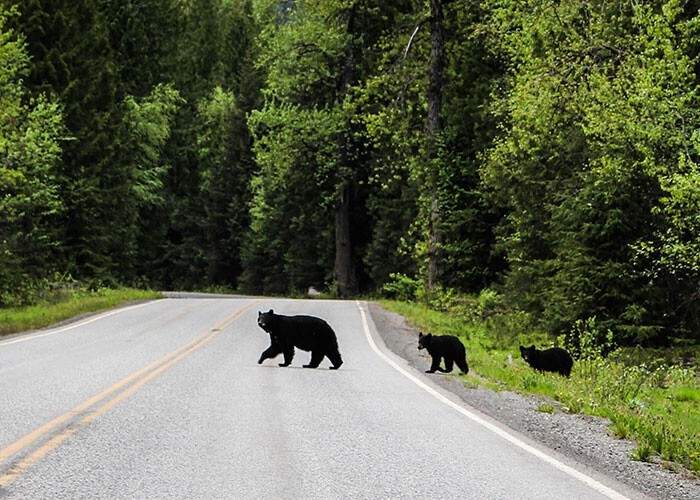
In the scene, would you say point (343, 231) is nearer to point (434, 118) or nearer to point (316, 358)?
point (434, 118)

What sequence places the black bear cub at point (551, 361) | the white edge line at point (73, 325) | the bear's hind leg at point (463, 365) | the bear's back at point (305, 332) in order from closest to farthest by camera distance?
the bear's back at point (305, 332)
the bear's hind leg at point (463, 365)
the black bear cub at point (551, 361)
the white edge line at point (73, 325)

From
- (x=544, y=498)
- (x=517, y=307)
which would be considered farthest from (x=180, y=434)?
(x=517, y=307)

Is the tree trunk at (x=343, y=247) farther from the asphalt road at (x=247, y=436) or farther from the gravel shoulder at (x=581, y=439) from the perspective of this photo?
the gravel shoulder at (x=581, y=439)

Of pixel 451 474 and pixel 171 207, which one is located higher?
pixel 171 207

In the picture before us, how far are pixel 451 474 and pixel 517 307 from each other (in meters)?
15.4

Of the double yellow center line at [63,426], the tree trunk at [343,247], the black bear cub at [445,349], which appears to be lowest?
the double yellow center line at [63,426]

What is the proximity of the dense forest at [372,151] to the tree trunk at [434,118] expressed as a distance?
78 millimetres

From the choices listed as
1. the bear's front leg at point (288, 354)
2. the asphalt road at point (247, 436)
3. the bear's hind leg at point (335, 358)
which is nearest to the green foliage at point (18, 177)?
the asphalt road at point (247, 436)

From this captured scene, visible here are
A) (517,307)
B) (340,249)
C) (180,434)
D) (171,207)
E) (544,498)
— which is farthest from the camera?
(171,207)

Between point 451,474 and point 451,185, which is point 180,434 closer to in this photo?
point 451,474

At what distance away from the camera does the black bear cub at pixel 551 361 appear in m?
14.1

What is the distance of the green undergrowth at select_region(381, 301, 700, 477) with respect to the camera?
8.10m

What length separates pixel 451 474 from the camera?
6445 millimetres

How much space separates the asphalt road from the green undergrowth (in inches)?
47.8
